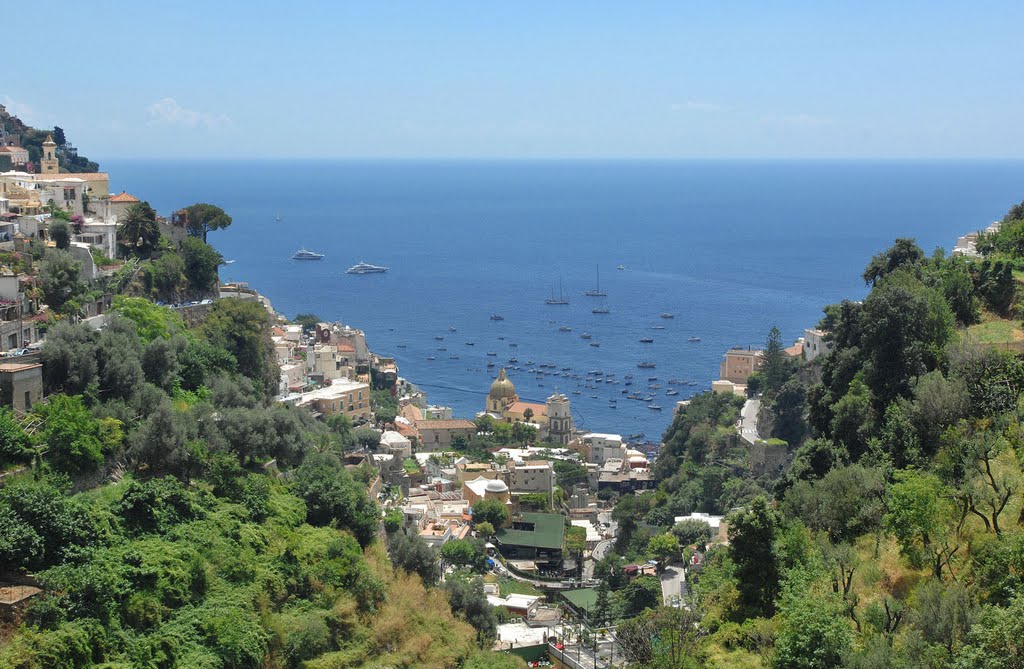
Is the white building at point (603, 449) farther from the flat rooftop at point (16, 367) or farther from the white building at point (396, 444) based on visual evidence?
the flat rooftop at point (16, 367)

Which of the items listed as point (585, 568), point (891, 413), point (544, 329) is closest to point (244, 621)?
point (891, 413)

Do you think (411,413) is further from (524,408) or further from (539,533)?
(539,533)

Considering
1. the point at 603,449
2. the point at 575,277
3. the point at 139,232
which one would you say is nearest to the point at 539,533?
the point at 603,449

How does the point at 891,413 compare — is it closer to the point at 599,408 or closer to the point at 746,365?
the point at 746,365

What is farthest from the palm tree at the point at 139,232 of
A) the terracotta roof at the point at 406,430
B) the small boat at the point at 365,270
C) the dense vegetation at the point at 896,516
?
the small boat at the point at 365,270

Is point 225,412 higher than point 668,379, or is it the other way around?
point 225,412

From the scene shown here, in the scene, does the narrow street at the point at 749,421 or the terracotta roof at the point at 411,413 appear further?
the terracotta roof at the point at 411,413
